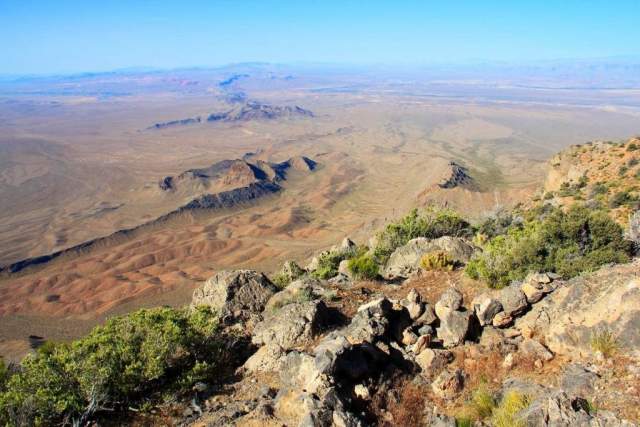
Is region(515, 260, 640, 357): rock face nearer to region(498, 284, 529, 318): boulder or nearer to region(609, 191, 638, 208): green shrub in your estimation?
region(498, 284, 529, 318): boulder

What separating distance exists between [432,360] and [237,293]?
5.94m

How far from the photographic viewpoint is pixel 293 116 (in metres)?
163

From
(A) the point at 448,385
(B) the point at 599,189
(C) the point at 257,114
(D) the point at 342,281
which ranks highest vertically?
(A) the point at 448,385

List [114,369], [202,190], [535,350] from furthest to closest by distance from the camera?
[202,190], [114,369], [535,350]

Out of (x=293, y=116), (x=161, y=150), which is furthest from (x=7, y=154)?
(x=293, y=116)

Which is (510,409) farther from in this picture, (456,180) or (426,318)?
(456,180)

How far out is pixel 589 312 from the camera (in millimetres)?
7004

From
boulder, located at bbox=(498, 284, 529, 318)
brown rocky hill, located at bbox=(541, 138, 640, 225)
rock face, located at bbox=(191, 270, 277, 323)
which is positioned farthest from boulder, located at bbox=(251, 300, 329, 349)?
brown rocky hill, located at bbox=(541, 138, 640, 225)

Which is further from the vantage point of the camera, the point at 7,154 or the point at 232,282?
the point at 7,154

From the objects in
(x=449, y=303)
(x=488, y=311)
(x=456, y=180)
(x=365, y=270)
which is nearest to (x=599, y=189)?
(x=365, y=270)

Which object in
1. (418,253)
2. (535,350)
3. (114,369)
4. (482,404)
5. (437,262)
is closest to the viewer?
(482,404)

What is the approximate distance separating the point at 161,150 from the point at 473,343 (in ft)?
368

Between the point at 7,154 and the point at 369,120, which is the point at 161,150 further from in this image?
the point at 369,120

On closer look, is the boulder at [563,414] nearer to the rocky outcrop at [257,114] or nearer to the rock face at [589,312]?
the rock face at [589,312]
